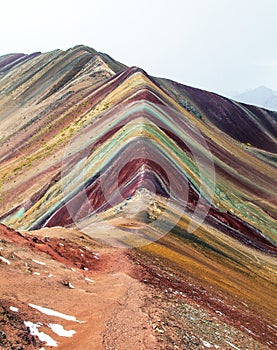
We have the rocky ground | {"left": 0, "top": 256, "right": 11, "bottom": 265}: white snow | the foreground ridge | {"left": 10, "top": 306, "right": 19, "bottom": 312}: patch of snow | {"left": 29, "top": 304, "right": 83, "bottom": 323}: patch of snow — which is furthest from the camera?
the foreground ridge

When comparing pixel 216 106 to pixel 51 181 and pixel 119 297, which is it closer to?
pixel 51 181

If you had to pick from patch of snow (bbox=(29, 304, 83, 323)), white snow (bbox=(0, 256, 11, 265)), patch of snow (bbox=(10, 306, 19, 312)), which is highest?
patch of snow (bbox=(10, 306, 19, 312))

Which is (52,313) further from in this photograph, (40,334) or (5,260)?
(5,260)

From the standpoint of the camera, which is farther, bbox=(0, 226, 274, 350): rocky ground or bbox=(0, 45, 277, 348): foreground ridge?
bbox=(0, 45, 277, 348): foreground ridge

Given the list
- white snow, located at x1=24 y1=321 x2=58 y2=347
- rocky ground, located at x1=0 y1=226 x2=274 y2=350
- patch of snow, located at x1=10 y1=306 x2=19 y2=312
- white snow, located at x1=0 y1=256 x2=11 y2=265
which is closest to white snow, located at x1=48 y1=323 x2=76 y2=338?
rocky ground, located at x1=0 y1=226 x2=274 y2=350

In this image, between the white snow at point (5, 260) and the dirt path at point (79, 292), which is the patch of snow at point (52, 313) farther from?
the white snow at point (5, 260)

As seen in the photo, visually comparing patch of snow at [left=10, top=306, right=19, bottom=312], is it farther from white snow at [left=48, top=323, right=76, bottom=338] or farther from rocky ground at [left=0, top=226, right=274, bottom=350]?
white snow at [left=48, top=323, right=76, bottom=338]

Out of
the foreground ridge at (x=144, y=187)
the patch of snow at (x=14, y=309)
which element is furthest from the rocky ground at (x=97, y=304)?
the foreground ridge at (x=144, y=187)

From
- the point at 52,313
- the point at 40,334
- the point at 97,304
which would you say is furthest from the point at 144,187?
the point at 40,334
